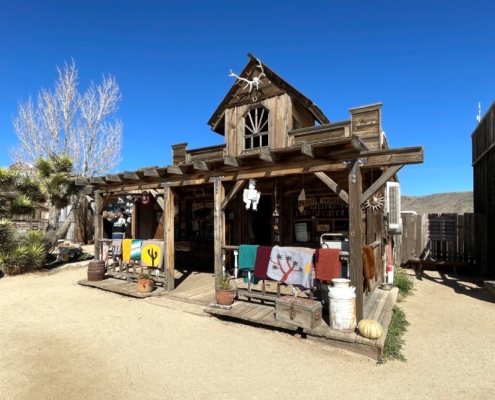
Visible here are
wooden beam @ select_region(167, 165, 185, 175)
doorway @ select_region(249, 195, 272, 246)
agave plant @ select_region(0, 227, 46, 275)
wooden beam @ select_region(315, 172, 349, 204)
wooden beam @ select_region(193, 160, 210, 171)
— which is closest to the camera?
wooden beam @ select_region(315, 172, 349, 204)

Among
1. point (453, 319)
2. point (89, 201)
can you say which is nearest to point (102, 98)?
point (89, 201)

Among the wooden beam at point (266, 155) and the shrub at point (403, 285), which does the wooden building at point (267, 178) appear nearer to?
the wooden beam at point (266, 155)

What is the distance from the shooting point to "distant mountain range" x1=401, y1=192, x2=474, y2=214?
32.7m

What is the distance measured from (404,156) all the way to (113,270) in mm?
9138

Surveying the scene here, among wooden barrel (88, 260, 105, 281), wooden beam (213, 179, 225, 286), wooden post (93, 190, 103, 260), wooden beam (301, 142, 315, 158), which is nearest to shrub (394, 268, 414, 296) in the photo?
wooden beam (213, 179, 225, 286)

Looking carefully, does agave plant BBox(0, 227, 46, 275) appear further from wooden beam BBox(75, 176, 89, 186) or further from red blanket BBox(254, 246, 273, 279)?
red blanket BBox(254, 246, 273, 279)

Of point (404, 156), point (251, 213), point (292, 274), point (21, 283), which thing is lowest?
point (21, 283)

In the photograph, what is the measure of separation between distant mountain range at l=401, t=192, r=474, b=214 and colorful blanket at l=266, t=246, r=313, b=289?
3147 centimetres

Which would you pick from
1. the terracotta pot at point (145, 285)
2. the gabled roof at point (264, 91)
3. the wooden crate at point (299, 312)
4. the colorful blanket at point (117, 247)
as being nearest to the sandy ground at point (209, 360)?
the wooden crate at point (299, 312)

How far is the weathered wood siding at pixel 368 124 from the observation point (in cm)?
776

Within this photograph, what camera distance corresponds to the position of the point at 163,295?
748 centimetres

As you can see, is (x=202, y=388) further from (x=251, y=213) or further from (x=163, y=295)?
(x=251, y=213)

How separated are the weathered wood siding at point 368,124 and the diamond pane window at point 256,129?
270 cm

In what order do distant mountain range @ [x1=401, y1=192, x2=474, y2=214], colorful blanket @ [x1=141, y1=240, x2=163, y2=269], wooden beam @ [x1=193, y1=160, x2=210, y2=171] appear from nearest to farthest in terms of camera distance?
wooden beam @ [x1=193, y1=160, x2=210, y2=171]
colorful blanket @ [x1=141, y1=240, x2=163, y2=269]
distant mountain range @ [x1=401, y1=192, x2=474, y2=214]
